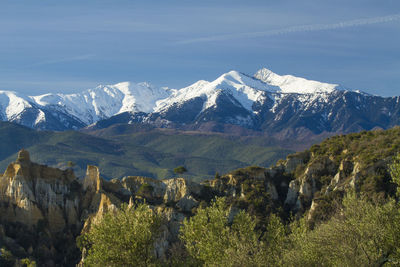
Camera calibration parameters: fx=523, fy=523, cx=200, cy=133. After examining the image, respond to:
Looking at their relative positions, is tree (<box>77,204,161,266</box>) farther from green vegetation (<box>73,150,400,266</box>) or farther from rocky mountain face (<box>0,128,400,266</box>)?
rocky mountain face (<box>0,128,400,266</box>)

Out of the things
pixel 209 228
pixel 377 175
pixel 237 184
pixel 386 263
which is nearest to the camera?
pixel 386 263

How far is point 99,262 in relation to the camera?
58.0m

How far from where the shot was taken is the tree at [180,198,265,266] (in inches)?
2028

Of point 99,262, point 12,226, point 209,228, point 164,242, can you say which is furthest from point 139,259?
point 12,226

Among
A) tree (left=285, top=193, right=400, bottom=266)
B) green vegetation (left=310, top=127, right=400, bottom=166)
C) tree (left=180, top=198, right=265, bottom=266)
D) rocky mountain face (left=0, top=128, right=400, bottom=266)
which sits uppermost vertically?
tree (left=285, top=193, right=400, bottom=266)

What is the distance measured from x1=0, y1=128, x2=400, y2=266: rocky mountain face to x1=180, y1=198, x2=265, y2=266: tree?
32770 millimetres

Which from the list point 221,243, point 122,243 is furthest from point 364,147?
point 122,243

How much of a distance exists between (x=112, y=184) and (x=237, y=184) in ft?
97.4

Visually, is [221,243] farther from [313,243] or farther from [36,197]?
[36,197]

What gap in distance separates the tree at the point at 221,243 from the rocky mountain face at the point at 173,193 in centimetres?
3277

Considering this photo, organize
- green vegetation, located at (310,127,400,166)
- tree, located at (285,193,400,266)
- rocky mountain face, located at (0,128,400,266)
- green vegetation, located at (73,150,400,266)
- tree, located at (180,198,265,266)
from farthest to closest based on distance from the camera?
1. green vegetation, located at (310,127,400,166)
2. rocky mountain face, located at (0,128,400,266)
3. tree, located at (180,198,265,266)
4. green vegetation, located at (73,150,400,266)
5. tree, located at (285,193,400,266)

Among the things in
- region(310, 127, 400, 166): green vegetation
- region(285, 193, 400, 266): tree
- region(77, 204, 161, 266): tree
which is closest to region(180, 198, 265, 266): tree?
region(285, 193, 400, 266): tree

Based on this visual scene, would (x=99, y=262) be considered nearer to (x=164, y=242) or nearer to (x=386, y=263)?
(x=386, y=263)

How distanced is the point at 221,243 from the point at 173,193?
59.3 meters
